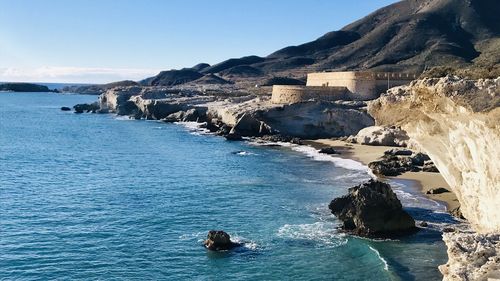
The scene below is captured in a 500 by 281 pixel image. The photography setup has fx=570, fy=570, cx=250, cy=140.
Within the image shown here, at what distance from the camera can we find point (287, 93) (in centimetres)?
8075

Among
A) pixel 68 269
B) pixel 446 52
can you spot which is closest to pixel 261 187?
pixel 68 269

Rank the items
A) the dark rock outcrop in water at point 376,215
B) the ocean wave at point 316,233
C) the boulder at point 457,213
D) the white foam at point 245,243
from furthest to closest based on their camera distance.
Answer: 1. the boulder at point 457,213
2. the dark rock outcrop in water at point 376,215
3. the ocean wave at point 316,233
4. the white foam at point 245,243

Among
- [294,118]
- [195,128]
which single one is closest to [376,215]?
[294,118]

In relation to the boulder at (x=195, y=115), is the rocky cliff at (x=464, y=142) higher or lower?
higher

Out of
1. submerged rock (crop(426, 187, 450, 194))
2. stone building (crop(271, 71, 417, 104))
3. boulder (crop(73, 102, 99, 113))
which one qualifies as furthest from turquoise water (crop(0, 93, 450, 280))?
boulder (crop(73, 102, 99, 113))

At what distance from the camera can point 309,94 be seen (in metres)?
78.5

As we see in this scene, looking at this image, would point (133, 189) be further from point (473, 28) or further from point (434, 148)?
point (473, 28)

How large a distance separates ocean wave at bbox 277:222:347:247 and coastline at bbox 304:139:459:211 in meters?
8.46

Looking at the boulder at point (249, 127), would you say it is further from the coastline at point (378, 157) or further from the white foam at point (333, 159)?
the white foam at point (333, 159)

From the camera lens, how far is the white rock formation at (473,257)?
1187cm

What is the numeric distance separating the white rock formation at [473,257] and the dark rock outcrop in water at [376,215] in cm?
1509

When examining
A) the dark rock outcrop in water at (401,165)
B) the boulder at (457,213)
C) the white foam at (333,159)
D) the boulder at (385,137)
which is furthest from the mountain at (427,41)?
the boulder at (457,213)

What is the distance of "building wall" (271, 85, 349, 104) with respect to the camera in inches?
3091

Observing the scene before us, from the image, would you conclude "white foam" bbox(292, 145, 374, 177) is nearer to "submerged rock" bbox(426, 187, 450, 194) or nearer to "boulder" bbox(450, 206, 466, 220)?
"submerged rock" bbox(426, 187, 450, 194)
